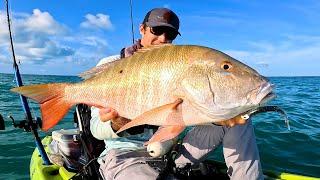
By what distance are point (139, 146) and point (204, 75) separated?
1.85 metres

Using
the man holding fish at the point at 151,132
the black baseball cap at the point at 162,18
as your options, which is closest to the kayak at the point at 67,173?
the man holding fish at the point at 151,132

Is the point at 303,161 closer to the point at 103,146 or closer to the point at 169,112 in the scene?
the point at 103,146

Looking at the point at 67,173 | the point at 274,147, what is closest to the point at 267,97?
the point at 67,173

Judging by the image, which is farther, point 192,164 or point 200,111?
point 192,164

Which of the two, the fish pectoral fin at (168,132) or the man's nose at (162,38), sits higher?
the man's nose at (162,38)

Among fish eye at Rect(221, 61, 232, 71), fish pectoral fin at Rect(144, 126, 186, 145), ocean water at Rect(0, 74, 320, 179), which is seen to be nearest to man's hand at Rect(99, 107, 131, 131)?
fish pectoral fin at Rect(144, 126, 186, 145)

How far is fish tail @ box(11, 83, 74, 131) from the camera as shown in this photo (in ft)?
9.93

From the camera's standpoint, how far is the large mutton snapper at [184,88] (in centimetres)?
259

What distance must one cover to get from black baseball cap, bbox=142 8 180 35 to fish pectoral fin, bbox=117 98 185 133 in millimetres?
1613

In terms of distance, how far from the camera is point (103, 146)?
191 inches

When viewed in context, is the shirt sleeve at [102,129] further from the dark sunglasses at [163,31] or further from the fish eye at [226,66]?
the fish eye at [226,66]

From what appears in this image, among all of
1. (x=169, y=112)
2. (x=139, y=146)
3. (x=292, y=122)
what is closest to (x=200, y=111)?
(x=169, y=112)

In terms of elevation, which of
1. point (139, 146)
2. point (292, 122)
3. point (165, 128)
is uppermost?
point (165, 128)

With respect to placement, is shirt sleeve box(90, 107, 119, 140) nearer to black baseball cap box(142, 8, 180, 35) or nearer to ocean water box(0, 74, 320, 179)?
black baseball cap box(142, 8, 180, 35)
